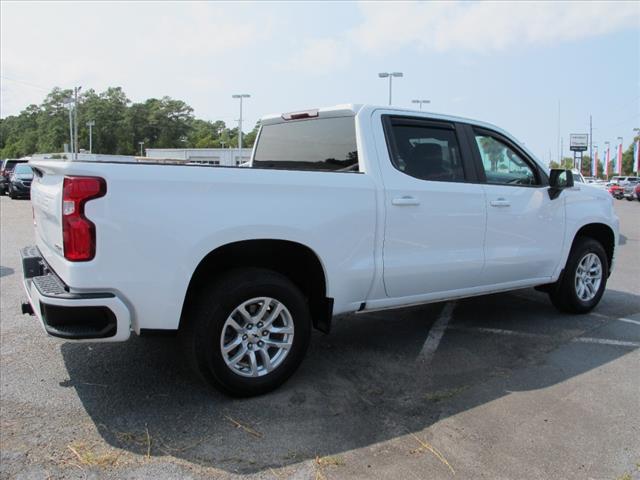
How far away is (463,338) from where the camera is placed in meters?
5.01

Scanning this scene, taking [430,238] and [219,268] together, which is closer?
[219,268]

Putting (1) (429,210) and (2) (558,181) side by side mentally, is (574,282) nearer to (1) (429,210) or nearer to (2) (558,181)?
(2) (558,181)

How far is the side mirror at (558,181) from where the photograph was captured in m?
5.20

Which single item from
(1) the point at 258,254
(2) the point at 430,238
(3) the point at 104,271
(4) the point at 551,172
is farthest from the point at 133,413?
(4) the point at 551,172

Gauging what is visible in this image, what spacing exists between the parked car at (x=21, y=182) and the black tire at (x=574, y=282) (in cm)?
2219

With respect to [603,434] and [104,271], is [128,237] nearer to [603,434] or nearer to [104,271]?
[104,271]

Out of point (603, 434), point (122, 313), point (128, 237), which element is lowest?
point (603, 434)

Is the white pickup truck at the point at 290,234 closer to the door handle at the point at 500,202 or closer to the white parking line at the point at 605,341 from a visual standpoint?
the door handle at the point at 500,202

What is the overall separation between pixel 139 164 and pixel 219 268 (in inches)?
35.0

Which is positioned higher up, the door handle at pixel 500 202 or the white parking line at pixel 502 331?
the door handle at pixel 500 202

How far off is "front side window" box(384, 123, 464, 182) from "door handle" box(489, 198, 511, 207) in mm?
358

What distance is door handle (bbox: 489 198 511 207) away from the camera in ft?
15.4

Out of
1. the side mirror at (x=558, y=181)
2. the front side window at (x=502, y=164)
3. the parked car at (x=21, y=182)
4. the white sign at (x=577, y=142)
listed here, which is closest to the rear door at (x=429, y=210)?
the front side window at (x=502, y=164)

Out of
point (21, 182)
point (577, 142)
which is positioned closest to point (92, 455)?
point (21, 182)
